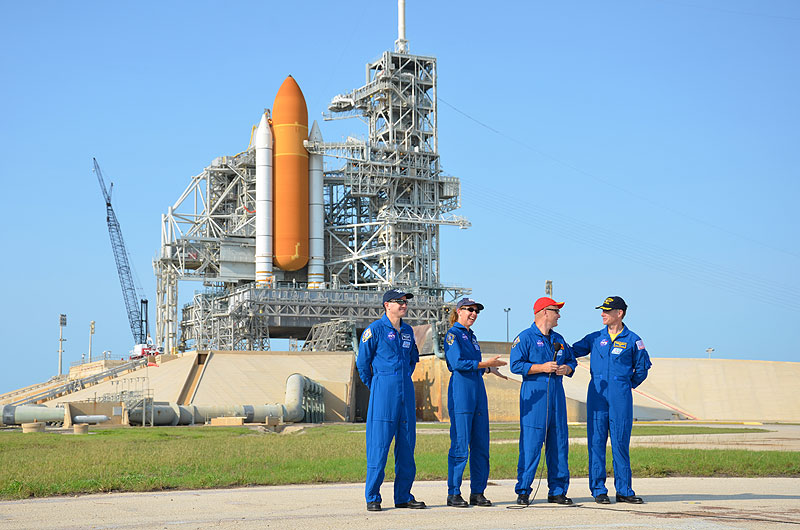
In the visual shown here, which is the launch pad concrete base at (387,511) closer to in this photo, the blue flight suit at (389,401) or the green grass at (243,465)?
the blue flight suit at (389,401)

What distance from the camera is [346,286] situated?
236 feet

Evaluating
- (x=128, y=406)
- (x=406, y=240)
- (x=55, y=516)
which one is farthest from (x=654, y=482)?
(x=406, y=240)

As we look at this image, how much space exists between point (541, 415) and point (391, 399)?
5.92 feet

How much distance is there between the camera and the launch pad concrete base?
8734 millimetres

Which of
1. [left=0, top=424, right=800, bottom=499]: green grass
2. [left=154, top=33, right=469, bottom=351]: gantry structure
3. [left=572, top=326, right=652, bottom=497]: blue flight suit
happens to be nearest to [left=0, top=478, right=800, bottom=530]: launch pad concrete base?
[left=572, top=326, right=652, bottom=497]: blue flight suit

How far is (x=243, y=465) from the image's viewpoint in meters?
15.4

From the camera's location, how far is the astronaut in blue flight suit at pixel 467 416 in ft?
34.8

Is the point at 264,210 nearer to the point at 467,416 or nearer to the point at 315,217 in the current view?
the point at 315,217

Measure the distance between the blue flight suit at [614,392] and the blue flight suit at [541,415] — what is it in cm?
36

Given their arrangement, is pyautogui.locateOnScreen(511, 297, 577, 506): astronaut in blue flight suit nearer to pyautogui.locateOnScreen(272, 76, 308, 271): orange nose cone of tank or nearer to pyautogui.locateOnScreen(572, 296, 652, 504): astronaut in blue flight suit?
pyautogui.locateOnScreen(572, 296, 652, 504): astronaut in blue flight suit

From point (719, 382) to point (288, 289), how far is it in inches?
1153

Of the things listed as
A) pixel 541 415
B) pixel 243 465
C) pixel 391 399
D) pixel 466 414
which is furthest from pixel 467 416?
pixel 243 465

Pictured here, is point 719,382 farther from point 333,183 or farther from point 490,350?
point 333,183

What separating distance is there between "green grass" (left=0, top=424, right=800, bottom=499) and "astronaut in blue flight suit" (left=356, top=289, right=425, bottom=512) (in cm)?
317
